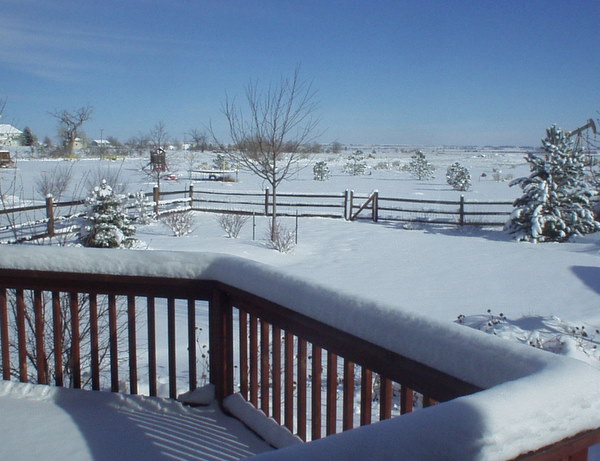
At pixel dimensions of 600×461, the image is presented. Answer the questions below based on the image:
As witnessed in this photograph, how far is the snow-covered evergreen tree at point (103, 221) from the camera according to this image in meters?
11.4

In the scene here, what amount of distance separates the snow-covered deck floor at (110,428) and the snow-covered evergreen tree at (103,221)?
8.48 m

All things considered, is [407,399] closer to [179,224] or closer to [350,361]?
[350,361]

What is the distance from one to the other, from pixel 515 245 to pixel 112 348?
552 inches

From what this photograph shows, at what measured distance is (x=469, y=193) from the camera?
101ft

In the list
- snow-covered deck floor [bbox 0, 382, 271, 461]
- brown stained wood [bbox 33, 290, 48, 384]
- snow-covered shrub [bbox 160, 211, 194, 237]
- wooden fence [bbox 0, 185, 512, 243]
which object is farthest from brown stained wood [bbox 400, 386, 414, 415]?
wooden fence [bbox 0, 185, 512, 243]

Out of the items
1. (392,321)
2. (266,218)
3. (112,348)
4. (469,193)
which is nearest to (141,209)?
(266,218)

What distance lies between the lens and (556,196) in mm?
16750

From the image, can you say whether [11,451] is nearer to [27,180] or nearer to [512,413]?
[512,413]

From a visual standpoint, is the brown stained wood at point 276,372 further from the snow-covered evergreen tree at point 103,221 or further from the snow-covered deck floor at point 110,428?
the snow-covered evergreen tree at point 103,221

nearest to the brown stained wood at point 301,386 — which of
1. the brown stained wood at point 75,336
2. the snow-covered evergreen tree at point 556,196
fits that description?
the brown stained wood at point 75,336

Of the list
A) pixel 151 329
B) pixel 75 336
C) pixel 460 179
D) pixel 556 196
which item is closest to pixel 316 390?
pixel 151 329

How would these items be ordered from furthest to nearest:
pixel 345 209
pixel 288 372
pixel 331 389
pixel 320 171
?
pixel 320 171
pixel 345 209
pixel 288 372
pixel 331 389

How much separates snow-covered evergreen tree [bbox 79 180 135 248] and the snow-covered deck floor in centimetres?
848

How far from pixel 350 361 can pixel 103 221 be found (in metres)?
10.3
